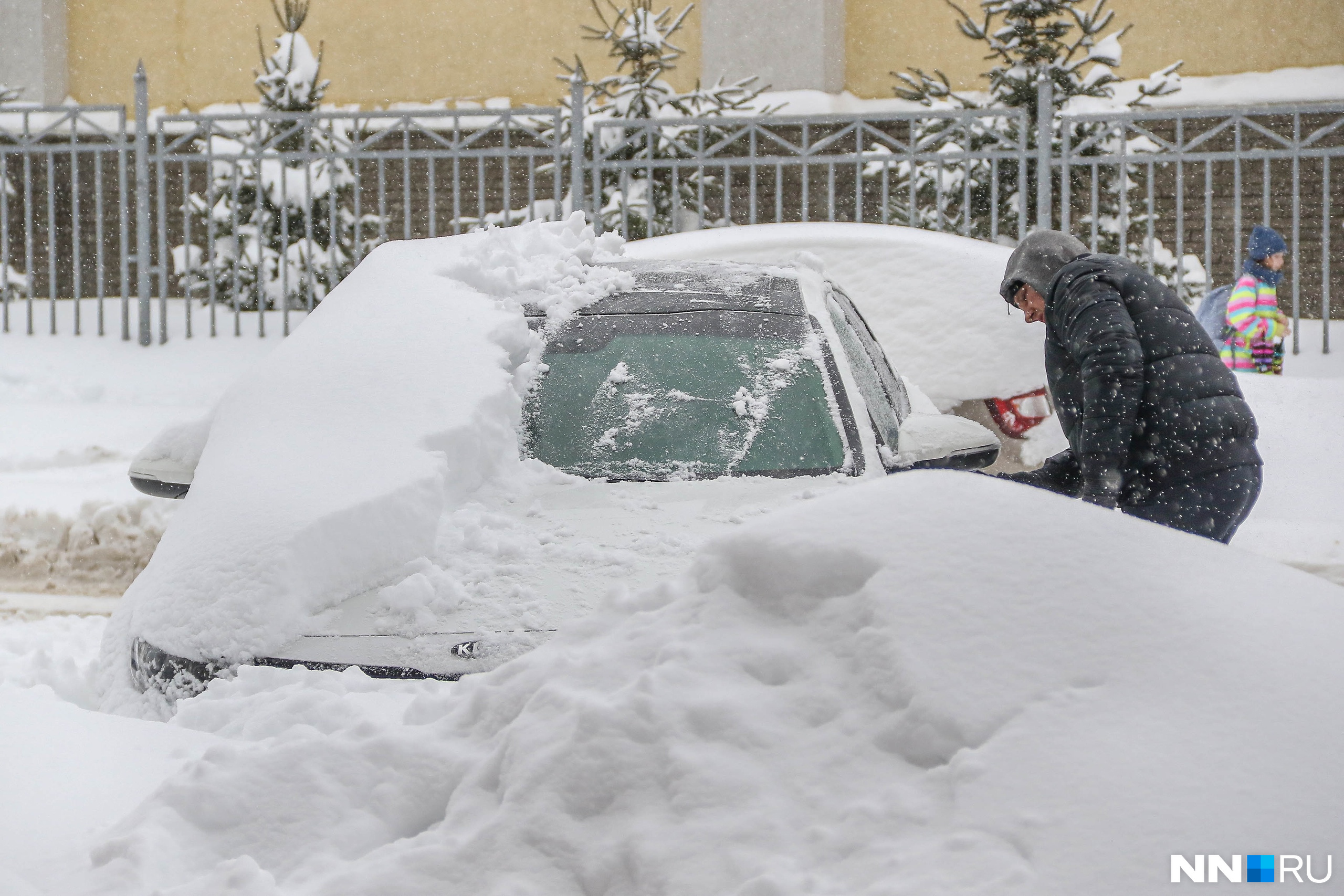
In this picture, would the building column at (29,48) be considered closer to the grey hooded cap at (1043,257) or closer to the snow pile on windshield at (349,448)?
the snow pile on windshield at (349,448)

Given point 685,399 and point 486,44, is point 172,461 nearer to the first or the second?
point 685,399

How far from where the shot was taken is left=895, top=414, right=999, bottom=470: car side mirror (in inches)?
126

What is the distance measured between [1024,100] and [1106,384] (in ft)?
24.8

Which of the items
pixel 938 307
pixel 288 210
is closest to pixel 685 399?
pixel 938 307

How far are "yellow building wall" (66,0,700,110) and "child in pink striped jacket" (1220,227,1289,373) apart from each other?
10.3 meters

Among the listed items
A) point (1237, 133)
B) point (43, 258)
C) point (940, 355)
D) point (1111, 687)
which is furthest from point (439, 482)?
point (43, 258)

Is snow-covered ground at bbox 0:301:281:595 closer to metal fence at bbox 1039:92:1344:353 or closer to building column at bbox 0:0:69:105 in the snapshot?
building column at bbox 0:0:69:105

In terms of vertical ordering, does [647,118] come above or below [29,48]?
below

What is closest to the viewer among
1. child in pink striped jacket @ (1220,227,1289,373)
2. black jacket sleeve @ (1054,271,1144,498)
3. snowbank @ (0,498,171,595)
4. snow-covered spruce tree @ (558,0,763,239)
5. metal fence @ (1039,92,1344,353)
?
black jacket sleeve @ (1054,271,1144,498)

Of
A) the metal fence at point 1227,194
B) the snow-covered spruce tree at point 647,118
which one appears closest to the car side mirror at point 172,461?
the snow-covered spruce tree at point 647,118

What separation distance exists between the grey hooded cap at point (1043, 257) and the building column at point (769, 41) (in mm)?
11849

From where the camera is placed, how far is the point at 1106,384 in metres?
3.33

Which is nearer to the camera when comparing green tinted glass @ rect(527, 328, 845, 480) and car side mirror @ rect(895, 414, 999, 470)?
green tinted glass @ rect(527, 328, 845, 480)

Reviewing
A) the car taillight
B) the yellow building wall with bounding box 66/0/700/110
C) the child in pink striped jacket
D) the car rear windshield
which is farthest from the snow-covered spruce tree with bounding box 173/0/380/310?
the car rear windshield
